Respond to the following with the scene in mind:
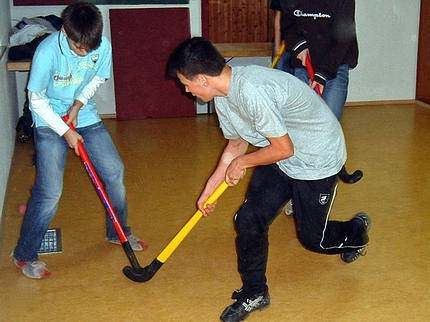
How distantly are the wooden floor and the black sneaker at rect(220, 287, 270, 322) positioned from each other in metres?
0.04

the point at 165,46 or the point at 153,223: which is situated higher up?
the point at 165,46

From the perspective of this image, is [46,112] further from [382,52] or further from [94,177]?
[382,52]

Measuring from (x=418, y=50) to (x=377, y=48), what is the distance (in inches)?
18.1

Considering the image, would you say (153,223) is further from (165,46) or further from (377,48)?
(377,48)

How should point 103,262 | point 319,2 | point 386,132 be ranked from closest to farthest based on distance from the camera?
1. point 103,262
2. point 319,2
3. point 386,132

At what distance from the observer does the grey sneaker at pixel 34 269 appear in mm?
2795

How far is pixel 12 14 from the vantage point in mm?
5711

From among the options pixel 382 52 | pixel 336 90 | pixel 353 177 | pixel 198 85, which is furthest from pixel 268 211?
pixel 382 52

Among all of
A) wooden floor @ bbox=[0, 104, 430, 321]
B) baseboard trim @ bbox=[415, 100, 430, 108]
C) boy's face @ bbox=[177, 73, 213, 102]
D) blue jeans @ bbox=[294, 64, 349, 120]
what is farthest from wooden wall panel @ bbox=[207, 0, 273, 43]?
boy's face @ bbox=[177, 73, 213, 102]

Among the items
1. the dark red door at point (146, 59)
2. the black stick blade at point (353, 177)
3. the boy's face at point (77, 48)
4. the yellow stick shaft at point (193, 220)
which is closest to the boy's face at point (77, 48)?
the boy's face at point (77, 48)

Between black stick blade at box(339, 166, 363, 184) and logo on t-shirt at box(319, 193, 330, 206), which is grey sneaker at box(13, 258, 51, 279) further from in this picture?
black stick blade at box(339, 166, 363, 184)

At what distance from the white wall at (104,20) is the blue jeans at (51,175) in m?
3.28

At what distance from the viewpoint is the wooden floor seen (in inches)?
99.4

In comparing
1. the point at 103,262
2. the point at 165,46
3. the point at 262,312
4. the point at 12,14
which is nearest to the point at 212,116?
the point at 165,46
